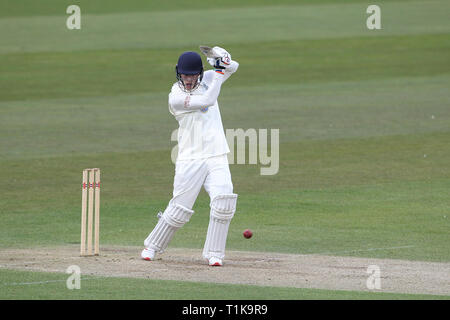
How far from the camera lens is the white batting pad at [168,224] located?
10516 millimetres

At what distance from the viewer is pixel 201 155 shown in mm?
10516

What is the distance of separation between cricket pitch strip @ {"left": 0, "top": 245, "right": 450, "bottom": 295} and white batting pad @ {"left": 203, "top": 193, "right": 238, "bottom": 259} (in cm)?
18

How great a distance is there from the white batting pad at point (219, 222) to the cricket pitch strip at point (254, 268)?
185 millimetres

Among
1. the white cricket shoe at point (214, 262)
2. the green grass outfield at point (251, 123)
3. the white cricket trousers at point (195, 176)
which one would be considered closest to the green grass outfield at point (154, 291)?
the green grass outfield at point (251, 123)

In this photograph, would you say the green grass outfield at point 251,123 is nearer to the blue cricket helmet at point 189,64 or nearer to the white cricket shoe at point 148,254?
the white cricket shoe at point 148,254

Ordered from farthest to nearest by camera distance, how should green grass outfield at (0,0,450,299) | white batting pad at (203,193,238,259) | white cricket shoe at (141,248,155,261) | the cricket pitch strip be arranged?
green grass outfield at (0,0,450,299)
white cricket shoe at (141,248,155,261)
white batting pad at (203,193,238,259)
the cricket pitch strip

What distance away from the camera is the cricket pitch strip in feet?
31.3

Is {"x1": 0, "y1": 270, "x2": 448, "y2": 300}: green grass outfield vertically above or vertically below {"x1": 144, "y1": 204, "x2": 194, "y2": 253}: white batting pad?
below

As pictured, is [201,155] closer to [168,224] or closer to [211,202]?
[211,202]

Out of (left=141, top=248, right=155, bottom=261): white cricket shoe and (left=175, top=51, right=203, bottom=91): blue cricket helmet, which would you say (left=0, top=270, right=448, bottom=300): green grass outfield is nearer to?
(left=141, top=248, right=155, bottom=261): white cricket shoe

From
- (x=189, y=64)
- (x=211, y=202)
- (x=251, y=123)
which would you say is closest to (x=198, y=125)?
(x=189, y=64)

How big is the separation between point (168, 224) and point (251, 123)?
38.2 ft

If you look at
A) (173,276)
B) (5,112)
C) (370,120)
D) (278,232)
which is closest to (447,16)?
(370,120)

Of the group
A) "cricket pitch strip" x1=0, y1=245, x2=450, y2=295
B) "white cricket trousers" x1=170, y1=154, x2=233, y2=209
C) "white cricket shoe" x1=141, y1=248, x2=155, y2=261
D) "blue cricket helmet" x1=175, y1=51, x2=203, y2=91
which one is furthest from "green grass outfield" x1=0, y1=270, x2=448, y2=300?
"blue cricket helmet" x1=175, y1=51, x2=203, y2=91
